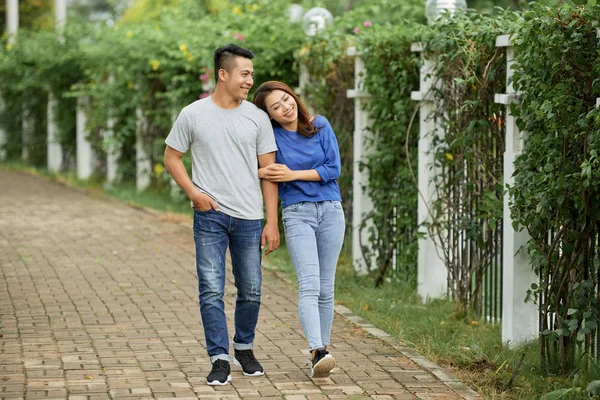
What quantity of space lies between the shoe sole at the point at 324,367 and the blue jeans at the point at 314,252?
10 centimetres

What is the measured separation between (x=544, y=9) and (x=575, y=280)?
1450 millimetres

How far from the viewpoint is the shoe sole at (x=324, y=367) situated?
5699mm

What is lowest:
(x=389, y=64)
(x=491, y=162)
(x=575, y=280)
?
(x=575, y=280)

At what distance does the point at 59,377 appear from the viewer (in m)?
5.84

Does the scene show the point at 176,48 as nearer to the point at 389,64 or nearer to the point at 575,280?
the point at 389,64

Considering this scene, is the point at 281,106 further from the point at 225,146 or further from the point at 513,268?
the point at 513,268

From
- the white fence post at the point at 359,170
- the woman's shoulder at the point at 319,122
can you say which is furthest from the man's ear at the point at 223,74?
the white fence post at the point at 359,170

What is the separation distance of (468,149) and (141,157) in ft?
33.9

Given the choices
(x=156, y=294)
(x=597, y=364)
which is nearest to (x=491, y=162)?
(x=597, y=364)

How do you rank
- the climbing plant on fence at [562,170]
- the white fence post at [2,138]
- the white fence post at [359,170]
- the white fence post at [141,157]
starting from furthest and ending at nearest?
A: the white fence post at [2,138], the white fence post at [141,157], the white fence post at [359,170], the climbing plant on fence at [562,170]

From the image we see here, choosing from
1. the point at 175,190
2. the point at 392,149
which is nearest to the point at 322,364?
the point at 392,149

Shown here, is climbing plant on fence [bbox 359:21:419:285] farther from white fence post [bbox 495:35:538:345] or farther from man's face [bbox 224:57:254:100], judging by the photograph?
man's face [bbox 224:57:254:100]

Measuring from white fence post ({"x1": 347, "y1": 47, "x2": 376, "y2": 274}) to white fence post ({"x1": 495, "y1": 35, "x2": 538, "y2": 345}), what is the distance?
8.68 feet

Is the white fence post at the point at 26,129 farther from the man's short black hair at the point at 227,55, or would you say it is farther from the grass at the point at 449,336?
the man's short black hair at the point at 227,55
